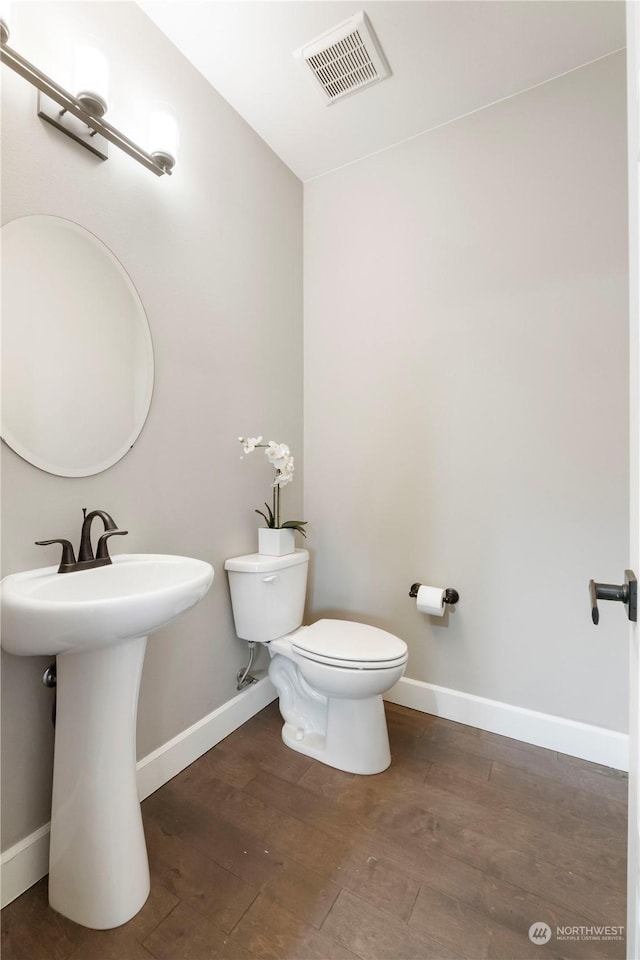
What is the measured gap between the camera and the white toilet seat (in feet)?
4.70

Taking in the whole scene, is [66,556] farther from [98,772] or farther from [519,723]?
[519,723]

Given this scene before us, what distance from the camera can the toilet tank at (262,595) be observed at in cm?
166

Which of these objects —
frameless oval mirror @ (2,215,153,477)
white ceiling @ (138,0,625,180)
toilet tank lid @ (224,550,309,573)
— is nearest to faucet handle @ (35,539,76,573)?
frameless oval mirror @ (2,215,153,477)

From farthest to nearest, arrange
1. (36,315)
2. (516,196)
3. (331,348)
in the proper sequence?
(331,348) → (516,196) → (36,315)

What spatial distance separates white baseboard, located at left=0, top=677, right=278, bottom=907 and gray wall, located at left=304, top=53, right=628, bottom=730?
0.55 m

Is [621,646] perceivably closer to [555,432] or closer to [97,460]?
[555,432]

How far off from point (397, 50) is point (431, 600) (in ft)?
6.77

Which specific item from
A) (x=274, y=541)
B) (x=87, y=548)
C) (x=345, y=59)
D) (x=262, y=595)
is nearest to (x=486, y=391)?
(x=274, y=541)

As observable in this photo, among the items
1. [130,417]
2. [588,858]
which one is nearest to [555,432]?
[588,858]

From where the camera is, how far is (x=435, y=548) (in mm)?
1857

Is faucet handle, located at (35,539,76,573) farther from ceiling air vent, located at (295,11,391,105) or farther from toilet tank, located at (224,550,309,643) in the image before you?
ceiling air vent, located at (295,11,391,105)

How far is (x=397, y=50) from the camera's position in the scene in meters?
1.52

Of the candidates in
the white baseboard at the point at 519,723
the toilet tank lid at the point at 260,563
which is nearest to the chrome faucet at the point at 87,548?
the toilet tank lid at the point at 260,563

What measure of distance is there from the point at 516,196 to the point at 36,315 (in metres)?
1.77
